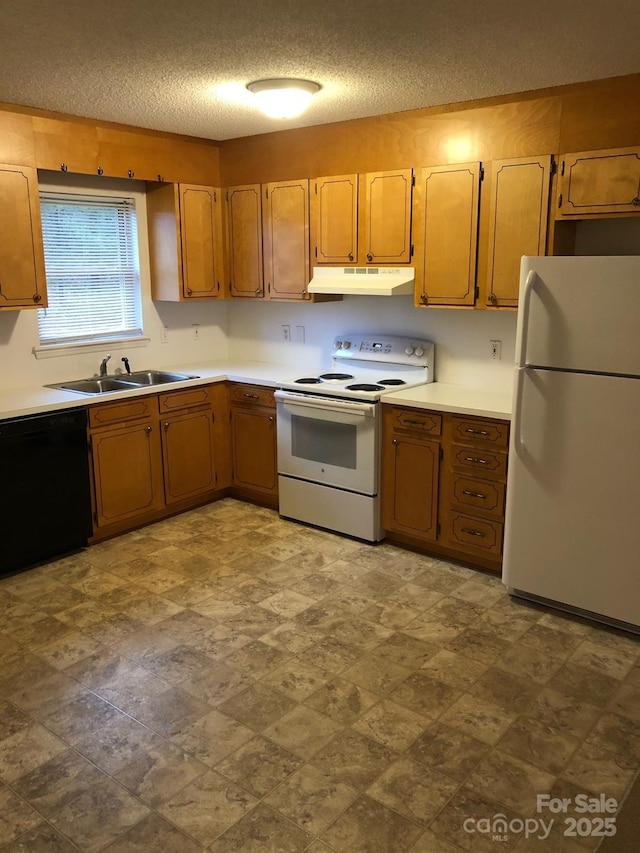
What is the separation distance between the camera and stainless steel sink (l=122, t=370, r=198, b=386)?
467cm

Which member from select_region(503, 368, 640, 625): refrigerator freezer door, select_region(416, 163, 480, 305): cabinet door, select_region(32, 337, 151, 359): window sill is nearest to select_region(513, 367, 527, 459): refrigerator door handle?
select_region(503, 368, 640, 625): refrigerator freezer door

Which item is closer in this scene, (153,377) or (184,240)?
(184,240)

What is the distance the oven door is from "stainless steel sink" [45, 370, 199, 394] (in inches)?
29.2

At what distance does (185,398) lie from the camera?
4.49m

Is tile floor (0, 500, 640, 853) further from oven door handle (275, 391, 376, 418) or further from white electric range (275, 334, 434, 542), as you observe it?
oven door handle (275, 391, 376, 418)

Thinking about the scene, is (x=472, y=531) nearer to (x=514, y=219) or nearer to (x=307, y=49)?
(x=514, y=219)

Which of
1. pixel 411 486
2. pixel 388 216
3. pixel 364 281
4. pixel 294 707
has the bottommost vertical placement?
pixel 294 707

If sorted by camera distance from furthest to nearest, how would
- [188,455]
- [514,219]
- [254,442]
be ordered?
[254,442] → [188,455] → [514,219]

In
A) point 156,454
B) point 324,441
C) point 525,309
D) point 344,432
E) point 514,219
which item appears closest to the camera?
point 525,309

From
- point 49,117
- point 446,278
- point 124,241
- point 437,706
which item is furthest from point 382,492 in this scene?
point 49,117

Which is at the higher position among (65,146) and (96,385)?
(65,146)

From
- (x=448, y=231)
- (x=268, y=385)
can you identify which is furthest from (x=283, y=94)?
(x=268, y=385)

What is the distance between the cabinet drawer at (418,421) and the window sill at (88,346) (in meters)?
1.97

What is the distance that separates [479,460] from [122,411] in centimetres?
206
